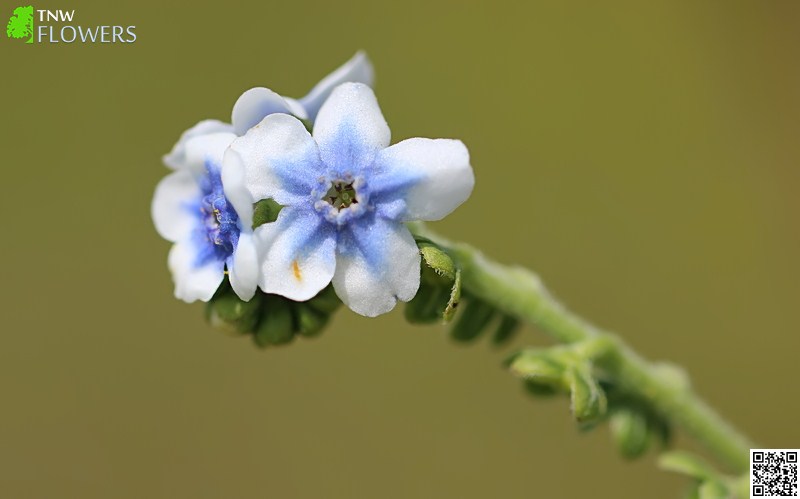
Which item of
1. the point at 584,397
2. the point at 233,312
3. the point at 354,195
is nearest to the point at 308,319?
the point at 233,312

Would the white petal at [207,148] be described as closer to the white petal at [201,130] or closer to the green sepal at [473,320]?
the white petal at [201,130]

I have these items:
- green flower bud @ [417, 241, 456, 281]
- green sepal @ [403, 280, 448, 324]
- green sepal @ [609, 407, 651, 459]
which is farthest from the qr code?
green flower bud @ [417, 241, 456, 281]

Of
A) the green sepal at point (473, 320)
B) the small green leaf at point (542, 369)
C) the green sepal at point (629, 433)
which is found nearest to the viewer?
the small green leaf at point (542, 369)

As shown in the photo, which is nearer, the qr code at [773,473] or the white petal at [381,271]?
the white petal at [381,271]

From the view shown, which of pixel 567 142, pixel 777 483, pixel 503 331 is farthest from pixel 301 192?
pixel 567 142

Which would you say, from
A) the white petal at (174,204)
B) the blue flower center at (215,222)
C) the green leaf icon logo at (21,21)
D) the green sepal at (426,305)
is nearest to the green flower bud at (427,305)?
the green sepal at (426,305)

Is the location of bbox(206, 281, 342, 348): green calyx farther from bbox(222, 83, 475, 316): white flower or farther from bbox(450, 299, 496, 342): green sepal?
bbox(450, 299, 496, 342): green sepal

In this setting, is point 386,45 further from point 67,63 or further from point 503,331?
point 503,331
